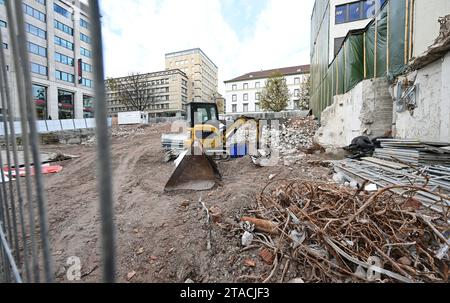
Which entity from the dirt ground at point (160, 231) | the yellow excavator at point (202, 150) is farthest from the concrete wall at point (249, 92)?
the dirt ground at point (160, 231)

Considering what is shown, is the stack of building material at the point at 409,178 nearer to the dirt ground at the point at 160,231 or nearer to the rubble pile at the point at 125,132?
the dirt ground at the point at 160,231

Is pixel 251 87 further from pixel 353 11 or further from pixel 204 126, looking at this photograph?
pixel 204 126

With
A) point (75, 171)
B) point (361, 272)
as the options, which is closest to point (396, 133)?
point (361, 272)

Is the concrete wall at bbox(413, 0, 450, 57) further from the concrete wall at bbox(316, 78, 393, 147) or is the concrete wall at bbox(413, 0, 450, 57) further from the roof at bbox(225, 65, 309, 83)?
the roof at bbox(225, 65, 309, 83)

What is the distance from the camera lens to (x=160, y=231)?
9.71 ft

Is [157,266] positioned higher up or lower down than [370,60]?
lower down

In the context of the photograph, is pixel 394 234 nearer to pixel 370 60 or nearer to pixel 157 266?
pixel 157 266

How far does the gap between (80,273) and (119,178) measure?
4213 millimetres

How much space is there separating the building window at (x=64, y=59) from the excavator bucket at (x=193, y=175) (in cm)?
3532

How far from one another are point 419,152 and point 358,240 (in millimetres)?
2978

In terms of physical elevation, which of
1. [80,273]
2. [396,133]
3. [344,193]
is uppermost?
[396,133]

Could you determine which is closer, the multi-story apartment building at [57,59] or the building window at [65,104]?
the multi-story apartment building at [57,59]

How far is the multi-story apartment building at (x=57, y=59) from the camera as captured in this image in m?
26.0

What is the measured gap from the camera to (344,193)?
113 inches
